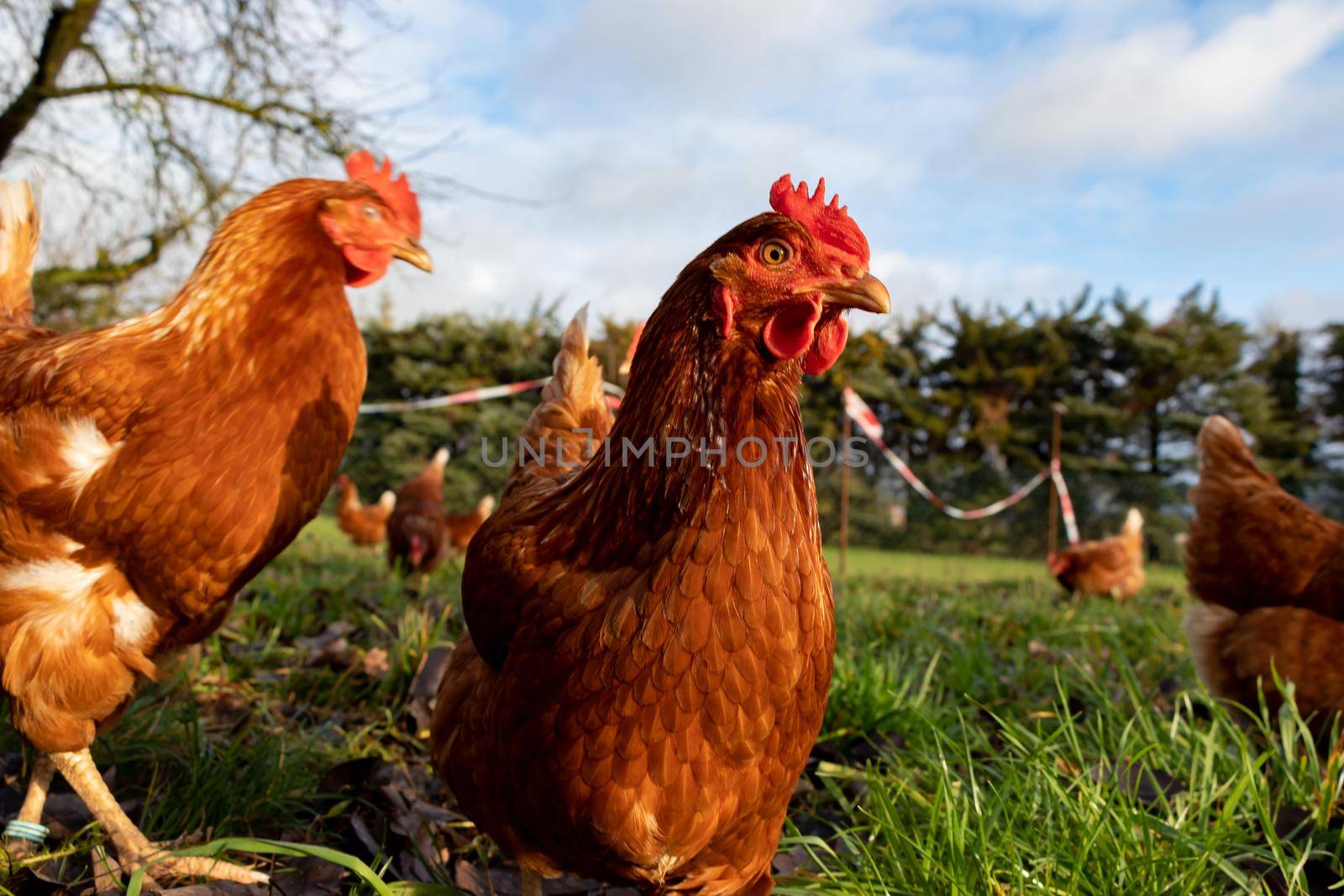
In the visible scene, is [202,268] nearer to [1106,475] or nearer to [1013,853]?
[1013,853]

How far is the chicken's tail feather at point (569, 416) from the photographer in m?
2.36

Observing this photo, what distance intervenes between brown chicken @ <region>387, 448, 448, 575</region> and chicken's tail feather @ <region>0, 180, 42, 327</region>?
4541 mm

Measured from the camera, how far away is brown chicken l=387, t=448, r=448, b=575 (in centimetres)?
719

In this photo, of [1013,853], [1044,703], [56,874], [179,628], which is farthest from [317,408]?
[1044,703]

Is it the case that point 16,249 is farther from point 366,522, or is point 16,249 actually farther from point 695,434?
point 366,522

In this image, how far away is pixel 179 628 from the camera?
214cm

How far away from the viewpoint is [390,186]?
2602 mm

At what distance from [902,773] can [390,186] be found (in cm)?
239

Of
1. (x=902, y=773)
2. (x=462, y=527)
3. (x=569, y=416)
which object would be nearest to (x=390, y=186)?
(x=569, y=416)

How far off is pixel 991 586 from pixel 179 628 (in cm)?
859

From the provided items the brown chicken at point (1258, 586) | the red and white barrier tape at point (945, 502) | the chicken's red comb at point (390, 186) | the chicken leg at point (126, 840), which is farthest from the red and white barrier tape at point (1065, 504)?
the chicken leg at point (126, 840)

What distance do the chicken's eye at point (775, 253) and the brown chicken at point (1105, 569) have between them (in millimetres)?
8564

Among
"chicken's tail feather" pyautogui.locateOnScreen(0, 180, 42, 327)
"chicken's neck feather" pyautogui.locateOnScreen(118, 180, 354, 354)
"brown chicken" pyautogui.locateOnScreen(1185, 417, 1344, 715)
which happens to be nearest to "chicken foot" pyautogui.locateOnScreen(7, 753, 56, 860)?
"chicken's neck feather" pyautogui.locateOnScreen(118, 180, 354, 354)

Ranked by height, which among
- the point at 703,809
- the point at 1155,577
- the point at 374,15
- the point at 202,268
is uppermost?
the point at 374,15
